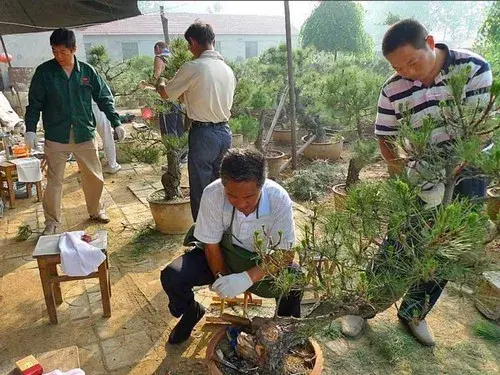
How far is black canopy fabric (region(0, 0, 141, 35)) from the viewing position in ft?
10.8

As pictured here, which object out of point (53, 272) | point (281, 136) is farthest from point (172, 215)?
point (281, 136)

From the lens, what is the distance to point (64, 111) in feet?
10.3

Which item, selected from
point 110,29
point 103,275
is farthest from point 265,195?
point 110,29

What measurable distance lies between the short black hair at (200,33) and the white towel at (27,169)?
223cm

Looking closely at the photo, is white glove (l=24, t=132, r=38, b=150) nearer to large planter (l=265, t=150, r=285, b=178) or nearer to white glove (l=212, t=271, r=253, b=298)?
white glove (l=212, t=271, r=253, b=298)

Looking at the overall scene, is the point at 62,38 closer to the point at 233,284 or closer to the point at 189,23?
the point at 233,284

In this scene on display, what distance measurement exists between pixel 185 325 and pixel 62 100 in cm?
203

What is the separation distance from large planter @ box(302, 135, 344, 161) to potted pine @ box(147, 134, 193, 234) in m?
2.96

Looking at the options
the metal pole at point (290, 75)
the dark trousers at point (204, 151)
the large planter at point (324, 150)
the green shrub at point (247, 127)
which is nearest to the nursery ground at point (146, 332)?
the dark trousers at point (204, 151)

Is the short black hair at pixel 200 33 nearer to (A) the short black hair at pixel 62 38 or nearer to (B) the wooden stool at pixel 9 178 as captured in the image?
(A) the short black hair at pixel 62 38

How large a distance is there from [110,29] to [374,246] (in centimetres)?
1948

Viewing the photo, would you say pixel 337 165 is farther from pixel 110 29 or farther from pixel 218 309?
pixel 110 29

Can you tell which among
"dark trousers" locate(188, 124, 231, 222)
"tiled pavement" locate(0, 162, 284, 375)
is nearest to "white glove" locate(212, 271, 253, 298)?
"tiled pavement" locate(0, 162, 284, 375)

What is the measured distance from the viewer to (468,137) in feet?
4.13
